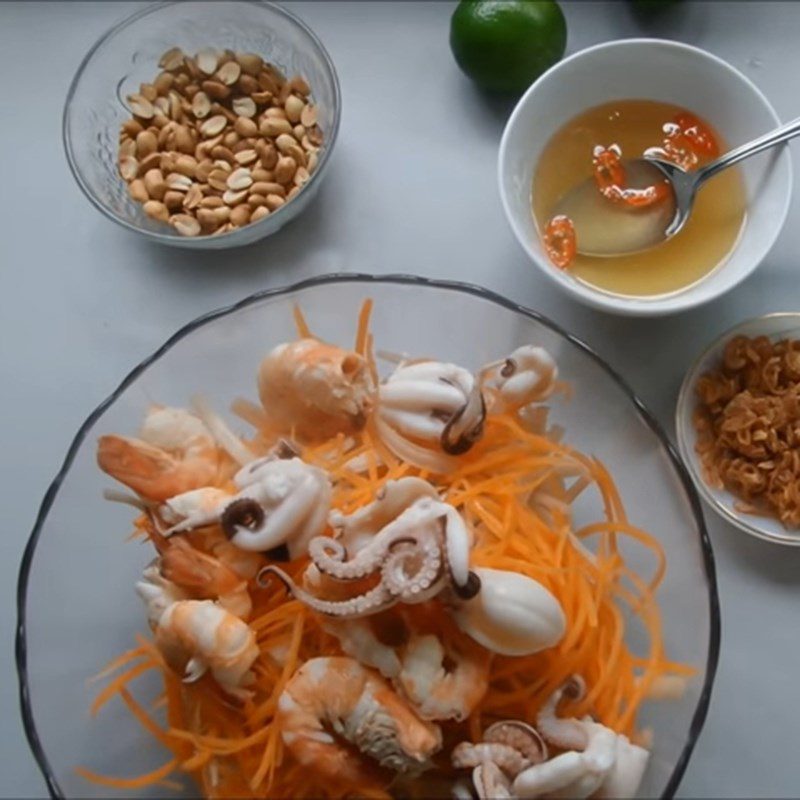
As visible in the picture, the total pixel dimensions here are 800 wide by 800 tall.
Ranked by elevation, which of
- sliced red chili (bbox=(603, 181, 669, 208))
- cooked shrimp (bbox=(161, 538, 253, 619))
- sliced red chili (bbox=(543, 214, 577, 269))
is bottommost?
cooked shrimp (bbox=(161, 538, 253, 619))

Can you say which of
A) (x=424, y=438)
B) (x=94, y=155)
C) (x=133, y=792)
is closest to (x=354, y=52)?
(x=94, y=155)

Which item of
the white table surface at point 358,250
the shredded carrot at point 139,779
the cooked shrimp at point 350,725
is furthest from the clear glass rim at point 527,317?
the cooked shrimp at point 350,725

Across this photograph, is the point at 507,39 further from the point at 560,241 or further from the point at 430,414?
the point at 430,414

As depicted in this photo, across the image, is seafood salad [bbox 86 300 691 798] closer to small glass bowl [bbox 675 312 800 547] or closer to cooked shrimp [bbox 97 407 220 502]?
cooked shrimp [bbox 97 407 220 502]

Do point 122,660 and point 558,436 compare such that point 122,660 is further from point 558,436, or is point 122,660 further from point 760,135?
point 760,135

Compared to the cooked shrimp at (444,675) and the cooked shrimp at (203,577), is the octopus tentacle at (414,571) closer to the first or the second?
the cooked shrimp at (444,675)

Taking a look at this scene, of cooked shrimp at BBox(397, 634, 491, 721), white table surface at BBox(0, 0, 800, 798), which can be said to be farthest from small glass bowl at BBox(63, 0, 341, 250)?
cooked shrimp at BBox(397, 634, 491, 721)

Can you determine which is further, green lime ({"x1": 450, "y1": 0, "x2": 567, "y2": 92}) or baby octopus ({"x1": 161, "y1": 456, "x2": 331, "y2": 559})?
green lime ({"x1": 450, "y1": 0, "x2": 567, "y2": 92})
